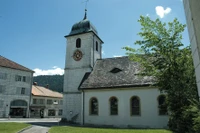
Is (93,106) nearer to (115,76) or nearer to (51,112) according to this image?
(115,76)

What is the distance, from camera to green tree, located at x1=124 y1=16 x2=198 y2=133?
1113cm

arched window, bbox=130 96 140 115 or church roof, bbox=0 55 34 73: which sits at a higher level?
church roof, bbox=0 55 34 73

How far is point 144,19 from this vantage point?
47.3 ft

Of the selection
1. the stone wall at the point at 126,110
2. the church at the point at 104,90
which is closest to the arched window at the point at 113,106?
the church at the point at 104,90

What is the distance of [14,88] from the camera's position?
149ft

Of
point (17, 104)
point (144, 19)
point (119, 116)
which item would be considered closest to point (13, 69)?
point (17, 104)

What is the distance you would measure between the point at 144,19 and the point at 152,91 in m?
9.57

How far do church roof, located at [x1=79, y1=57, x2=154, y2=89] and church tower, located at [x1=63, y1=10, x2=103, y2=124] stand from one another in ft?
7.83

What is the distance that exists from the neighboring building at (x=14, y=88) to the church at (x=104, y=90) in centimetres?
2147

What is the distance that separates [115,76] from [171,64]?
42.2 feet

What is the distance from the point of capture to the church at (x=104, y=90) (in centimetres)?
2067

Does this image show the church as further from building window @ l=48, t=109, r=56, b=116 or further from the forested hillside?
the forested hillside

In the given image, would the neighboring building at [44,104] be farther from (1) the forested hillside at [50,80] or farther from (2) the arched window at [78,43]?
(1) the forested hillside at [50,80]

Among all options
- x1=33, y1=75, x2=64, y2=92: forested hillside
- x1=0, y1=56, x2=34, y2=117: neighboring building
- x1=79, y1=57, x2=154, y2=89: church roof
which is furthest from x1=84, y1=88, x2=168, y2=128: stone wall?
x1=33, y1=75, x2=64, y2=92: forested hillside
